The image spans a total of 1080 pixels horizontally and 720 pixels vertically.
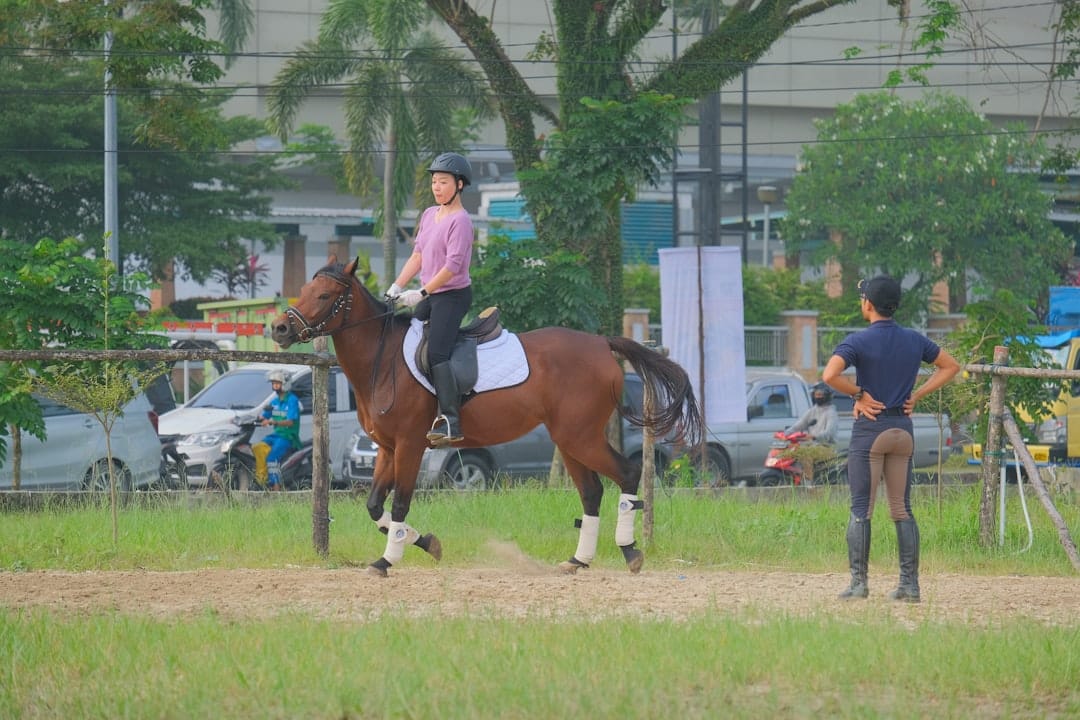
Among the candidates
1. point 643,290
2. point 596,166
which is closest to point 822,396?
point 596,166

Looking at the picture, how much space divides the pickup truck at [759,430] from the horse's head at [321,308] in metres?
10.6

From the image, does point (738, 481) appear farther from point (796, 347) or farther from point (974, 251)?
point (974, 251)

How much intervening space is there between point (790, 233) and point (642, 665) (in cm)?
5062

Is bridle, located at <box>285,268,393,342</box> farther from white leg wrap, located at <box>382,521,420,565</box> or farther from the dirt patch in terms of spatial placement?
the dirt patch

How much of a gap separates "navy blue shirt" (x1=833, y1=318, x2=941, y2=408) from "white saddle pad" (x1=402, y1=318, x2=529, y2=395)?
2.69 m

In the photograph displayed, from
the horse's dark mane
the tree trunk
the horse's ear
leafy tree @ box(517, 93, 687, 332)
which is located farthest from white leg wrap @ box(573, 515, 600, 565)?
leafy tree @ box(517, 93, 687, 332)

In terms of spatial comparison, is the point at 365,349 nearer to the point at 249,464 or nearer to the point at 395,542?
the point at 395,542

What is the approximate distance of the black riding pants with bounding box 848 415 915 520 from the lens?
937cm

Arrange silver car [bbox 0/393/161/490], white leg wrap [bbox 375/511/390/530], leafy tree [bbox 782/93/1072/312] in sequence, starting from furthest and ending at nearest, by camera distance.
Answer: leafy tree [bbox 782/93/1072/312]
silver car [bbox 0/393/161/490]
white leg wrap [bbox 375/511/390/530]

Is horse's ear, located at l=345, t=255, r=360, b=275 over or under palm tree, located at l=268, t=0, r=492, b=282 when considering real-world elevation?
under

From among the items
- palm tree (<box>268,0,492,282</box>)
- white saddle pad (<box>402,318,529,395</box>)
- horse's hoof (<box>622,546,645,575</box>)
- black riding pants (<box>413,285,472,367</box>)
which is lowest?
horse's hoof (<box>622,546,645,575</box>)

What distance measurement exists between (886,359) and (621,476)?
2631 mm

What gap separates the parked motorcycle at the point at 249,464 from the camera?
19656 mm

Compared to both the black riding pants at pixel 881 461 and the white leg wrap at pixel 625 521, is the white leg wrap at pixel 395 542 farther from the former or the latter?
the black riding pants at pixel 881 461
